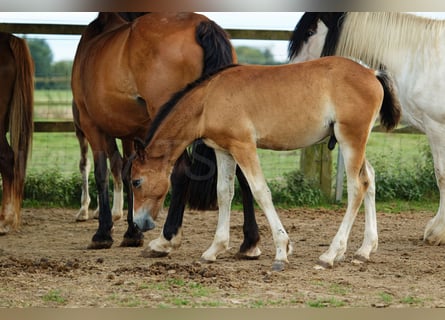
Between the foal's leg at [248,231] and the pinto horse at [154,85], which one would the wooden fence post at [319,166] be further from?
the foal's leg at [248,231]

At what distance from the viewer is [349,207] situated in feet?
20.1

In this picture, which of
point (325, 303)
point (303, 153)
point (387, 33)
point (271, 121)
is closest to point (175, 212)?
point (271, 121)

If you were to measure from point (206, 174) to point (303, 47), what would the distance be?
1886mm

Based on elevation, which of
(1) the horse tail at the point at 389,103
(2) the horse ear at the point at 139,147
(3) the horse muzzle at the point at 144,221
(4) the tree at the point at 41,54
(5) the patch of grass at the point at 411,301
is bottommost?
(4) the tree at the point at 41,54

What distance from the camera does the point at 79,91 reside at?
7.32m

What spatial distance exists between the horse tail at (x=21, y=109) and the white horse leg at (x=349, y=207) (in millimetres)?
3233

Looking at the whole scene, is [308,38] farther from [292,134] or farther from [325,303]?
[325,303]

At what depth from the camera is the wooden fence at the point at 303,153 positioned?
9328 millimetres

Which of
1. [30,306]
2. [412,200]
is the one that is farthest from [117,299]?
[412,200]

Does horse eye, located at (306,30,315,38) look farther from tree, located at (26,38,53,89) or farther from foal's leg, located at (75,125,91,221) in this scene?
tree, located at (26,38,53,89)

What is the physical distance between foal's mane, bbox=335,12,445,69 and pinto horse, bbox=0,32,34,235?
9.95ft

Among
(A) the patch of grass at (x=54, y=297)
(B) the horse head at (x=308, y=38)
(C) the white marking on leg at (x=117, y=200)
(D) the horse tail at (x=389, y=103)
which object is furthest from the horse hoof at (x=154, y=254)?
(B) the horse head at (x=308, y=38)

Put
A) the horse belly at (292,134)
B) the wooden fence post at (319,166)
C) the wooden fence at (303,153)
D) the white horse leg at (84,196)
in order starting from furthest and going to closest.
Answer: the wooden fence post at (319,166), the wooden fence at (303,153), the white horse leg at (84,196), the horse belly at (292,134)

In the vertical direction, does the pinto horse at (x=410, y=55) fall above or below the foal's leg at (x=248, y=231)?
above
